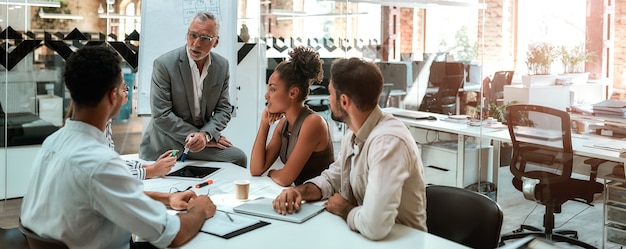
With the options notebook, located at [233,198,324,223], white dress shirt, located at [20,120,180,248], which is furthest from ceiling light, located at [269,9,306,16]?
white dress shirt, located at [20,120,180,248]

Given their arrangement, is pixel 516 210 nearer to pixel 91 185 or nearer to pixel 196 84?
pixel 196 84

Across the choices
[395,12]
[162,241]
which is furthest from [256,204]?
[395,12]

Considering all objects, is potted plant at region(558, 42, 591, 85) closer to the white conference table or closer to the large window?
the large window

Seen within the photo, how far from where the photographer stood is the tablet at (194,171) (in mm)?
2922

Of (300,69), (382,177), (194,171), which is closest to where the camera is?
(382,177)

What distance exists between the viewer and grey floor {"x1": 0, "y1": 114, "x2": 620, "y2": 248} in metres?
4.12

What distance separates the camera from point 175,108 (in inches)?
149

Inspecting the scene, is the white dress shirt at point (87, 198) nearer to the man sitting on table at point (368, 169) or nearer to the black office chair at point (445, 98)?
the man sitting on table at point (368, 169)

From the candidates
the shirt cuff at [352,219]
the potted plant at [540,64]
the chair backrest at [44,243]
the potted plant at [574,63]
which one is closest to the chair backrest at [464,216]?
the shirt cuff at [352,219]

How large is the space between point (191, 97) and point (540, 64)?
256 cm

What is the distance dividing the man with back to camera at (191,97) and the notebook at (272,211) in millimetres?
1219

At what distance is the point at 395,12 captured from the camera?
580cm

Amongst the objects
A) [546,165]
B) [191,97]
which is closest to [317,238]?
[191,97]

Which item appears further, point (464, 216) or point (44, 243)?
point (464, 216)
